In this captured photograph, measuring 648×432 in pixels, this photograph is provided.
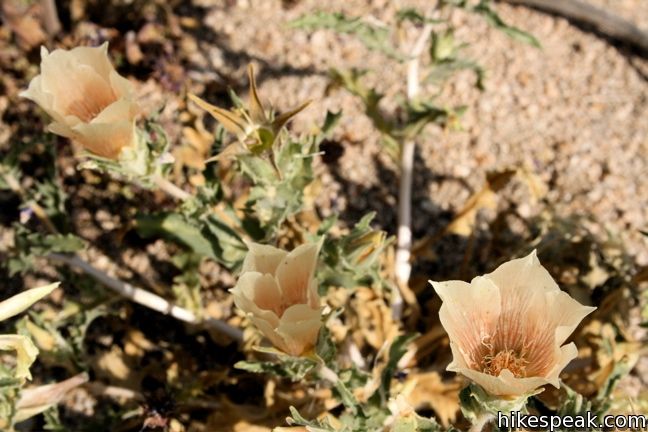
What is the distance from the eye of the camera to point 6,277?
9.57 ft

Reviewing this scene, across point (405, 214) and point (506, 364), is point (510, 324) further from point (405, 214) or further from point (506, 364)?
point (405, 214)

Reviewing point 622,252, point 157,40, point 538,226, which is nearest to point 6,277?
point 157,40

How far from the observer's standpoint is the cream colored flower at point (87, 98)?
1.67m

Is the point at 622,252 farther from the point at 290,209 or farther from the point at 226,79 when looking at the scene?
the point at 226,79

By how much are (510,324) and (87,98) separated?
113 centimetres

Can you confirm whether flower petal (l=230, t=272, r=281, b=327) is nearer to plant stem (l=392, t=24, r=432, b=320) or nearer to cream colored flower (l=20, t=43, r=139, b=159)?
cream colored flower (l=20, t=43, r=139, b=159)

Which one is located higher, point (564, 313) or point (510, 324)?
point (564, 313)

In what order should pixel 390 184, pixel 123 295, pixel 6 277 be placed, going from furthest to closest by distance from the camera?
pixel 390 184 → pixel 6 277 → pixel 123 295

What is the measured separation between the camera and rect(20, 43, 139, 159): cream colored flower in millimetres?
1671

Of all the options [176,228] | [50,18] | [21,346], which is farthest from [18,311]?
[50,18]

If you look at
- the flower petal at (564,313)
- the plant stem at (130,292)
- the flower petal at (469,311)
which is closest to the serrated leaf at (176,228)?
the plant stem at (130,292)

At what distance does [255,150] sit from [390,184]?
60.6 inches

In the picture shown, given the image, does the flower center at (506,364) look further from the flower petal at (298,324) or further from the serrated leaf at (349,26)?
the serrated leaf at (349,26)

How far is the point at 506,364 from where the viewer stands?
1483 mm
